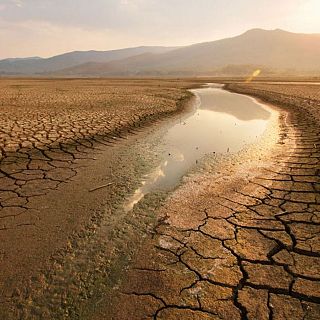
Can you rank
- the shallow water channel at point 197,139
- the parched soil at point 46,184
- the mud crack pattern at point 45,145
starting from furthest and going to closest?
the shallow water channel at point 197,139 < the mud crack pattern at point 45,145 < the parched soil at point 46,184

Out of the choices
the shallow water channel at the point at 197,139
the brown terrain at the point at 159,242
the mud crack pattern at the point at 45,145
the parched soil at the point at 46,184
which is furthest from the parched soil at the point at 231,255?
the mud crack pattern at the point at 45,145

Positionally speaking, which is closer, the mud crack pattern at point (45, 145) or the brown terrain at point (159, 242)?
the brown terrain at point (159, 242)

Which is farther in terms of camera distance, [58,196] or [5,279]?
[58,196]

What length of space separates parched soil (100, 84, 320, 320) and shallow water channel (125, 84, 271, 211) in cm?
54

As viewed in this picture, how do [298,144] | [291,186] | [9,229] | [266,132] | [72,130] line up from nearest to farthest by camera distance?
[9,229], [291,186], [298,144], [72,130], [266,132]

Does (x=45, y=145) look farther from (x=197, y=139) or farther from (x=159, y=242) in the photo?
(x=159, y=242)

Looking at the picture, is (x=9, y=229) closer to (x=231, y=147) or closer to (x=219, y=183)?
(x=219, y=183)

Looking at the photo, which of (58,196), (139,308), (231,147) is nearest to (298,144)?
(231,147)

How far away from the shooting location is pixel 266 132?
31.8 ft

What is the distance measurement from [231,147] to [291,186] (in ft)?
9.90

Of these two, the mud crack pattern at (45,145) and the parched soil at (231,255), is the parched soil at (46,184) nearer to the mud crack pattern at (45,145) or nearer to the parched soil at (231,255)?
the mud crack pattern at (45,145)

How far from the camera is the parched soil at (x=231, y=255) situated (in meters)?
2.48

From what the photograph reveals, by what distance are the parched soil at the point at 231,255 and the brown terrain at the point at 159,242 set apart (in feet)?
0.04

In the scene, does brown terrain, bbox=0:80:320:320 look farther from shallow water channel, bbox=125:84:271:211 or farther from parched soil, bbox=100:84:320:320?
shallow water channel, bbox=125:84:271:211
